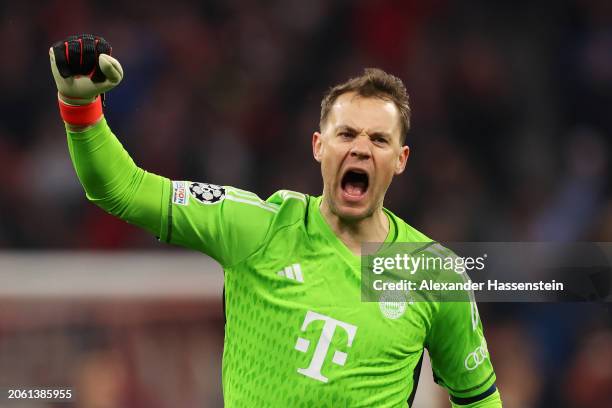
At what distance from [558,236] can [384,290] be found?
429 centimetres

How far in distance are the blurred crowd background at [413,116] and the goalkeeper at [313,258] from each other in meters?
2.89

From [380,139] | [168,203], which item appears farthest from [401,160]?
[168,203]

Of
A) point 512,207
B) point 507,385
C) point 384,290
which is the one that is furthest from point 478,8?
point 384,290

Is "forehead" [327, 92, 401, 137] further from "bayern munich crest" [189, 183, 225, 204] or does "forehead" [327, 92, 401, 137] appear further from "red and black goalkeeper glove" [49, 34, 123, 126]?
"red and black goalkeeper glove" [49, 34, 123, 126]

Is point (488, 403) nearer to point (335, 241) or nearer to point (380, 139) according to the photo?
point (335, 241)

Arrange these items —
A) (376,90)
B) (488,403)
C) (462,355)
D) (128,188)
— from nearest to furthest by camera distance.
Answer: (128,188), (376,90), (462,355), (488,403)

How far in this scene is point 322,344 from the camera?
374 centimetres

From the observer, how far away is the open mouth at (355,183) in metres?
3.94

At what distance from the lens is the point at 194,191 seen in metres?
3.78

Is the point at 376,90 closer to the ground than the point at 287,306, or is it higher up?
higher up

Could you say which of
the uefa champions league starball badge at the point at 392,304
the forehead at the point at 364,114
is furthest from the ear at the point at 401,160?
the uefa champions league starball badge at the point at 392,304

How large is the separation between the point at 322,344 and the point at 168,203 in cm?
71

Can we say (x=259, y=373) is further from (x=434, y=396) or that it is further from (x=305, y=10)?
(x=305, y=10)

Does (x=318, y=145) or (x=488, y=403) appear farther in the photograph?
(x=488, y=403)
